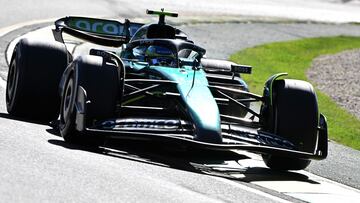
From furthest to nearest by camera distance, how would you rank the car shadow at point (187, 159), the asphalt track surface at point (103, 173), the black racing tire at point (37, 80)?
1. the black racing tire at point (37, 80)
2. the car shadow at point (187, 159)
3. the asphalt track surface at point (103, 173)

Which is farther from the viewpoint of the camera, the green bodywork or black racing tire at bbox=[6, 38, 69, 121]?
black racing tire at bbox=[6, 38, 69, 121]

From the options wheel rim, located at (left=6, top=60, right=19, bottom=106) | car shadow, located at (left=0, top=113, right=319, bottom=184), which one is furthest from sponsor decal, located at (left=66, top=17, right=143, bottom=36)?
car shadow, located at (left=0, top=113, right=319, bottom=184)

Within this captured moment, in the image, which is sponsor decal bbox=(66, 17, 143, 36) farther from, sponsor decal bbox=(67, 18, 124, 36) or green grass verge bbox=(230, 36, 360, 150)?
green grass verge bbox=(230, 36, 360, 150)

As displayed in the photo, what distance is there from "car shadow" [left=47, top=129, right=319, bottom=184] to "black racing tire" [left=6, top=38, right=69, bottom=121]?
623 millimetres

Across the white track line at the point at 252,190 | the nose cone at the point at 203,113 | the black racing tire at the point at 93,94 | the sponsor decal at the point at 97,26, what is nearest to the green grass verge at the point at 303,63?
the sponsor decal at the point at 97,26

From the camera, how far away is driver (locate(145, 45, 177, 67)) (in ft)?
39.7

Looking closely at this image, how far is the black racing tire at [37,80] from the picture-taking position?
11.8m

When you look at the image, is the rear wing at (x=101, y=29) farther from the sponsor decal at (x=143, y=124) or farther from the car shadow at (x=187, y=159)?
the sponsor decal at (x=143, y=124)

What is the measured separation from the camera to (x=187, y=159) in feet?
35.3

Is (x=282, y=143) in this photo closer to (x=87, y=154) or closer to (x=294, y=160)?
(x=294, y=160)

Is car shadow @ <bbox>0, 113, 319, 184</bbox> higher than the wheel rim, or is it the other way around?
the wheel rim

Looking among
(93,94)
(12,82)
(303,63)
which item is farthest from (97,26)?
(303,63)

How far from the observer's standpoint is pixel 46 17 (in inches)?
957

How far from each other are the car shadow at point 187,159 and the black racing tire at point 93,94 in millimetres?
104
